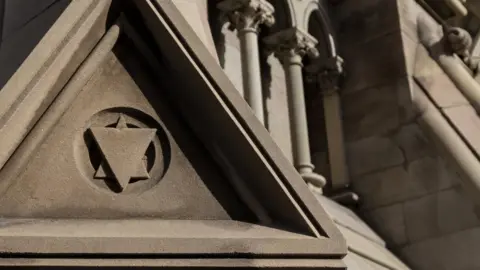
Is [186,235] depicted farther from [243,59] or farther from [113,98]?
[243,59]

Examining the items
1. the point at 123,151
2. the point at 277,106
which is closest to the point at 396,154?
the point at 277,106

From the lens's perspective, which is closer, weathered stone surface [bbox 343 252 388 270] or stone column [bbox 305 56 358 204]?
weathered stone surface [bbox 343 252 388 270]

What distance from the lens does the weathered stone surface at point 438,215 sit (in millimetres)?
3428

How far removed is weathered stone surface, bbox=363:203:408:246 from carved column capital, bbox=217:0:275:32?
1119mm

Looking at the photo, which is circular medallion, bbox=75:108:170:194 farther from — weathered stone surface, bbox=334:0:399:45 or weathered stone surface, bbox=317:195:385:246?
weathered stone surface, bbox=334:0:399:45

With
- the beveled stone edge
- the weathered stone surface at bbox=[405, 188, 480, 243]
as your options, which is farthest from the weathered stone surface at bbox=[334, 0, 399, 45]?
the beveled stone edge

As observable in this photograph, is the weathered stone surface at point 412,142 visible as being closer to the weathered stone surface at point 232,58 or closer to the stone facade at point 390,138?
the stone facade at point 390,138

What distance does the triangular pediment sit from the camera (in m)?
1.28

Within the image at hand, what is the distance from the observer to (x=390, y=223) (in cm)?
365

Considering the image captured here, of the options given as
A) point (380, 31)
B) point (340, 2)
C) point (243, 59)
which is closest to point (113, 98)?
point (243, 59)

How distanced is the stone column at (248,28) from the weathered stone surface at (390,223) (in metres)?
0.79

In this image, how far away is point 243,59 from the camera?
3469 millimetres

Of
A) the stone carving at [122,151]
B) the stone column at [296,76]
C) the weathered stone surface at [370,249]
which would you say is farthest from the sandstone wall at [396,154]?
the stone carving at [122,151]

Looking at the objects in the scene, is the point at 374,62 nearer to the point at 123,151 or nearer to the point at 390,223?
the point at 390,223
